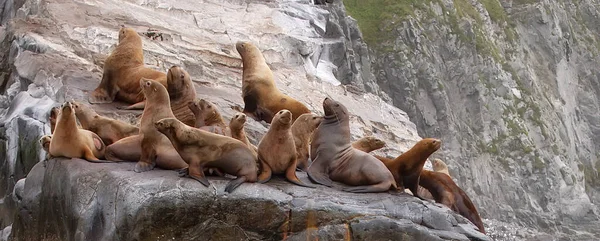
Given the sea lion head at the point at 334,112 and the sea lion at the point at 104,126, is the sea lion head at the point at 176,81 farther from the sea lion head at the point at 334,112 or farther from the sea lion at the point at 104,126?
the sea lion head at the point at 334,112

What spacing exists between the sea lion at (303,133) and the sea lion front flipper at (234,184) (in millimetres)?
1648

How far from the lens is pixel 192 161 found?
29.4 ft

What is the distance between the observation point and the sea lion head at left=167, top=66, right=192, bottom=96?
1121 centimetres

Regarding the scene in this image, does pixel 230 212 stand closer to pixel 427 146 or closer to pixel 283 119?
pixel 283 119

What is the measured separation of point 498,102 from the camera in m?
50.9

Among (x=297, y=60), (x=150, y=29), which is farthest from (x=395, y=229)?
(x=297, y=60)

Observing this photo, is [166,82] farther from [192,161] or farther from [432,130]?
[432,130]

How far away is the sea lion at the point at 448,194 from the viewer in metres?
10.9

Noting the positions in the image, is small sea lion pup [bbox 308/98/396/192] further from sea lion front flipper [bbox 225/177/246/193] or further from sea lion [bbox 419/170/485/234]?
sea lion [bbox 419/170/485/234]

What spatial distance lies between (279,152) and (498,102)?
141 feet

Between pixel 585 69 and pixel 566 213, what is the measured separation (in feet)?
49.1

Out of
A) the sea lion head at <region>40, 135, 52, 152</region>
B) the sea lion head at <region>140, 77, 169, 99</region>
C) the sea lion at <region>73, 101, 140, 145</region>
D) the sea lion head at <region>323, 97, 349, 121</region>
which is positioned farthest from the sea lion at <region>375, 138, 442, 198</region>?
the sea lion head at <region>40, 135, 52, 152</region>

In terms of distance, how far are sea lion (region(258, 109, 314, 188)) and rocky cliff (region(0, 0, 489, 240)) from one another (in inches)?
10.5

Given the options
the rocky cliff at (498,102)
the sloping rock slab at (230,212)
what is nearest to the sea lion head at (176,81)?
the sloping rock slab at (230,212)
